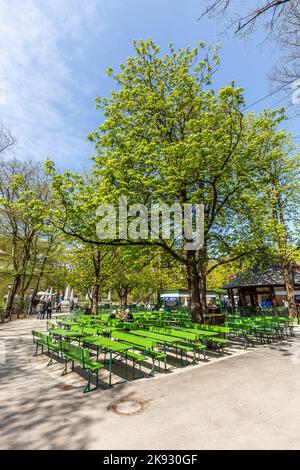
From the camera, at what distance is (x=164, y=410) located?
5.01 m

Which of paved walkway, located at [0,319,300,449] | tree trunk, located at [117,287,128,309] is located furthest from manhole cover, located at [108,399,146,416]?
tree trunk, located at [117,287,128,309]

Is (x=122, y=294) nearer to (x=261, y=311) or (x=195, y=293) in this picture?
(x=261, y=311)

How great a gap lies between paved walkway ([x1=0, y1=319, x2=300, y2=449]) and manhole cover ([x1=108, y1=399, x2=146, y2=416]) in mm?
108

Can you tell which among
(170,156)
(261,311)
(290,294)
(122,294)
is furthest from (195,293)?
(122,294)

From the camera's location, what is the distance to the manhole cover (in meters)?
4.97

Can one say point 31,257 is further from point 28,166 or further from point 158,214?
point 158,214

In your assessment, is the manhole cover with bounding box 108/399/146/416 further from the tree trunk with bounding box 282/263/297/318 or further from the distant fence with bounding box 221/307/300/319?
the distant fence with bounding box 221/307/300/319

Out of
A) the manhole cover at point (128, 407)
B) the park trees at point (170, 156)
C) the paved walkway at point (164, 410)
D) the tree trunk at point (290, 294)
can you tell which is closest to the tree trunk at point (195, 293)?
the park trees at point (170, 156)

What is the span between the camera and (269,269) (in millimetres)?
24781

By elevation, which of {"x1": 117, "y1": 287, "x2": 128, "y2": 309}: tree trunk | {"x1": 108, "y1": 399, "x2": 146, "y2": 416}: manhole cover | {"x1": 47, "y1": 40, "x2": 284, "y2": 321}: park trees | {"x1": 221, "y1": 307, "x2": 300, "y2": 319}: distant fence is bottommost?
{"x1": 108, "y1": 399, "x2": 146, "y2": 416}: manhole cover

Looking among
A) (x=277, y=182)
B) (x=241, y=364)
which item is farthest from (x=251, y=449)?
(x=277, y=182)

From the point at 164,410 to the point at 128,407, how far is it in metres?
0.78

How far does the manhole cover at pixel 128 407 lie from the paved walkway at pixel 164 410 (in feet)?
0.35
